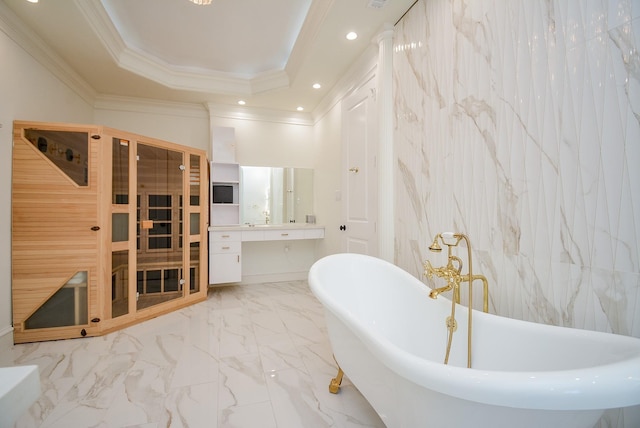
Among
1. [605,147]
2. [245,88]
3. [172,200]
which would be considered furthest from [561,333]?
[245,88]

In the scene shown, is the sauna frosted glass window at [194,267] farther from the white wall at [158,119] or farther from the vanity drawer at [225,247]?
the white wall at [158,119]

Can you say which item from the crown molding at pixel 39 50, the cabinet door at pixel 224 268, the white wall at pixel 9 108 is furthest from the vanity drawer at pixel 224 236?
the crown molding at pixel 39 50

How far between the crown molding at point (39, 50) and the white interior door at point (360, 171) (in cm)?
274

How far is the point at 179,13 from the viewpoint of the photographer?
90.1 inches

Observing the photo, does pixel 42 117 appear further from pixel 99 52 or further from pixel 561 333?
pixel 561 333

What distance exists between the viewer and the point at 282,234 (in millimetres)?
3580

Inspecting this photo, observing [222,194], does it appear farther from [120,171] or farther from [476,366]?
[476,366]

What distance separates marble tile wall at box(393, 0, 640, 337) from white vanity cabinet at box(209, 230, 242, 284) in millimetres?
2338

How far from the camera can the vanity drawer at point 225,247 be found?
328 cm

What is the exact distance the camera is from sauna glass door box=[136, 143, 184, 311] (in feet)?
8.49

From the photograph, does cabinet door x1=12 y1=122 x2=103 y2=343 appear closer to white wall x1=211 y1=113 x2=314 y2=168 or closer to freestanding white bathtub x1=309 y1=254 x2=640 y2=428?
white wall x1=211 y1=113 x2=314 y2=168

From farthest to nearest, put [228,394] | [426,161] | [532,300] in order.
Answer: [426,161] → [228,394] → [532,300]

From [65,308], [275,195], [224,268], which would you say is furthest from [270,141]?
[65,308]

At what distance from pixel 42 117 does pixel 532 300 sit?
3854 millimetres
